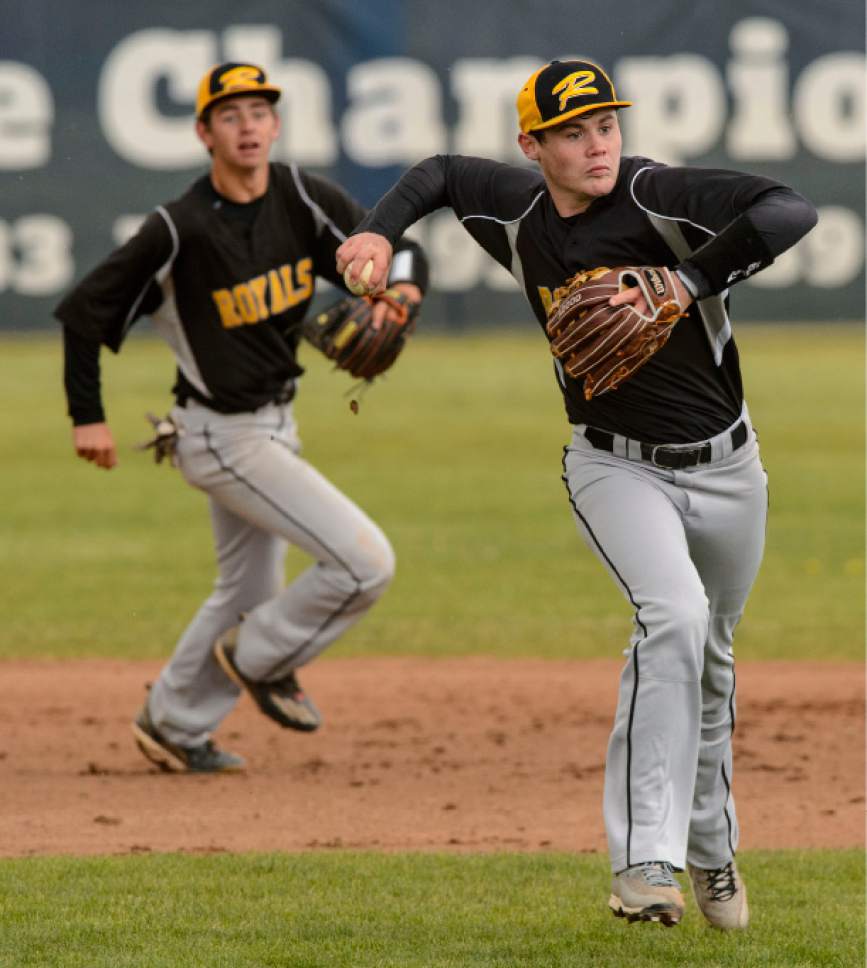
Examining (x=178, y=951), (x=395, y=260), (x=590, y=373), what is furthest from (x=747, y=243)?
(x=395, y=260)

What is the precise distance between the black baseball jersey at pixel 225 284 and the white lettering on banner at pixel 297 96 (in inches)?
466

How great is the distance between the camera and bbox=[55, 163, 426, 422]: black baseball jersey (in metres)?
5.48

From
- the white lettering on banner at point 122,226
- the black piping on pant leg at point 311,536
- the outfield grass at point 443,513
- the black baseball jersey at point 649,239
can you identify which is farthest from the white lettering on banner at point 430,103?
the black baseball jersey at point 649,239

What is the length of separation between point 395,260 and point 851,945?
2.79 m

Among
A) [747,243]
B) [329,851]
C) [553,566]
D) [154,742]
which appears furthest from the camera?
[553,566]

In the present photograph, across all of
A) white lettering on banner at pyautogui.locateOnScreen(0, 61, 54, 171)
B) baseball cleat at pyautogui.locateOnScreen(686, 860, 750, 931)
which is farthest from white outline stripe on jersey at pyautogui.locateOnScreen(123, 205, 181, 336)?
white lettering on banner at pyautogui.locateOnScreen(0, 61, 54, 171)

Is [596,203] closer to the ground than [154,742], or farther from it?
farther from it

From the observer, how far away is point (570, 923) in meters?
4.04

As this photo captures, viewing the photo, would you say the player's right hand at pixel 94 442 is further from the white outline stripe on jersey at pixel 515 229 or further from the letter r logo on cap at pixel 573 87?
the letter r logo on cap at pixel 573 87

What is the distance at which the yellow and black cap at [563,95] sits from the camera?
3.82 m

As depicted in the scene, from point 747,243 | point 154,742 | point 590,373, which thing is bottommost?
point 154,742

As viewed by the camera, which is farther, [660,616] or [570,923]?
[570,923]

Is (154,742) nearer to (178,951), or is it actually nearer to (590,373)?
(178,951)

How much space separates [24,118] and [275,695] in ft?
42.2
